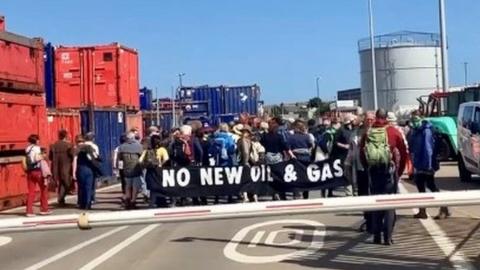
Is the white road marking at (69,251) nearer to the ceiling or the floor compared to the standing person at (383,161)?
nearer to the floor

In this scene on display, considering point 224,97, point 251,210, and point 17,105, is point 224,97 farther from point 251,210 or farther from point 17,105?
point 251,210

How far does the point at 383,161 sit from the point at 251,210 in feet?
11.5

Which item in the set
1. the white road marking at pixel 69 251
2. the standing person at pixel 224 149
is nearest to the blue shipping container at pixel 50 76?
the standing person at pixel 224 149

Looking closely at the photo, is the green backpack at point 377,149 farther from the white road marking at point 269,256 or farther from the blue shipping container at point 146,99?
the blue shipping container at point 146,99

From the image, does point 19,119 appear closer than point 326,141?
No

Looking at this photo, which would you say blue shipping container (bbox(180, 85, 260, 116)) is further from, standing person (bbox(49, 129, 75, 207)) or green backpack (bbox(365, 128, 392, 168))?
green backpack (bbox(365, 128, 392, 168))

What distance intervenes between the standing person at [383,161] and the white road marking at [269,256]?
881 mm

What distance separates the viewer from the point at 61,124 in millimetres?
24281

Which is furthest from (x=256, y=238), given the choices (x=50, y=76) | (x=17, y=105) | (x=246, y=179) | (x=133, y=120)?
(x=133, y=120)

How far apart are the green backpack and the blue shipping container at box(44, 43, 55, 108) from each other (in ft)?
56.3

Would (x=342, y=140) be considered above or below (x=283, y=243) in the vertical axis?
above

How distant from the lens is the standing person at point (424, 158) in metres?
14.1

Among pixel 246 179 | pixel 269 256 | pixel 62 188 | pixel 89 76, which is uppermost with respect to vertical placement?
pixel 89 76

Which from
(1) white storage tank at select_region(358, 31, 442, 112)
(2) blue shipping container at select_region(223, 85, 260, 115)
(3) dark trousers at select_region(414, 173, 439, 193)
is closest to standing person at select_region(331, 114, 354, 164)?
(3) dark trousers at select_region(414, 173, 439, 193)
